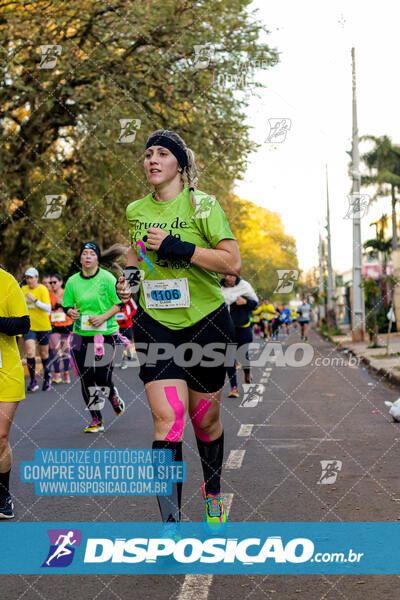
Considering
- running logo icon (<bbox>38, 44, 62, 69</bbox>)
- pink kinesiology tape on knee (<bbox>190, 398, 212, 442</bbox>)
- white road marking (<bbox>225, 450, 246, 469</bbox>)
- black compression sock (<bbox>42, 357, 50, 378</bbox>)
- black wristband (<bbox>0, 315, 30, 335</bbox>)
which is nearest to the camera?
pink kinesiology tape on knee (<bbox>190, 398, 212, 442</bbox>)

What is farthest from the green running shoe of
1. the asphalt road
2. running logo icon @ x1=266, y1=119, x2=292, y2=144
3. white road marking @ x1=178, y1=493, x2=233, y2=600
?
running logo icon @ x1=266, y1=119, x2=292, y2=144

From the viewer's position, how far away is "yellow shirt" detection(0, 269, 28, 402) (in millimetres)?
5344

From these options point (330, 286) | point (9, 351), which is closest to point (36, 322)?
point (9, 351)

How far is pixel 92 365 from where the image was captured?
352 inches

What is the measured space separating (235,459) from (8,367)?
2.61 m

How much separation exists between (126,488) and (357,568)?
7.35ft

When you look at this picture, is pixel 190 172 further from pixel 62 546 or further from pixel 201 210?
pixel 62 546

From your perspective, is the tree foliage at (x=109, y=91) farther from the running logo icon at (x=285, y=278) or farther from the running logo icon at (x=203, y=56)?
the running logo icon at (x=285, y=278)

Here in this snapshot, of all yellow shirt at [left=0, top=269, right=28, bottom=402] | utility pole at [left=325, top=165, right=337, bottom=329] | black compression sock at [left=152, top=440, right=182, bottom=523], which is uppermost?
yellow shirt at [left=0, top=269, right=28, bottom=402]

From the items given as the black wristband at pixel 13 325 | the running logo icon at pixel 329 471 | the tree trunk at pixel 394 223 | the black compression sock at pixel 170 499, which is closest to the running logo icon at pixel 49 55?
the running logo icon at pixel 329 471

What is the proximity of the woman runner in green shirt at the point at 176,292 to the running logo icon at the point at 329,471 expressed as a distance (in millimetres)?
1930

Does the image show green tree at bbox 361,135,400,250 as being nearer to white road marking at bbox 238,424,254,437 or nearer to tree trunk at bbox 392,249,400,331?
tree trunk at bbox 392,249,400,331

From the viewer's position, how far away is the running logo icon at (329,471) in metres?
6.41

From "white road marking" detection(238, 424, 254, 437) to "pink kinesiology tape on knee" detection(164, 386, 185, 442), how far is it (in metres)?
4.44
